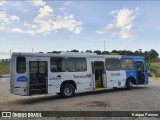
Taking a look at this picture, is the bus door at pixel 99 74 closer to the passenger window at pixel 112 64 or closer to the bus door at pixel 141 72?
the passenger window at pixel 112 64

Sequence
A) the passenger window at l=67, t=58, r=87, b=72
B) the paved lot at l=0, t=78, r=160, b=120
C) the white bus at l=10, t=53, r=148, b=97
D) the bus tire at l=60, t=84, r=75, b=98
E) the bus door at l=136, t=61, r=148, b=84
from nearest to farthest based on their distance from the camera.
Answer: the paved lot at l=0, t=78, r=160, b=120 → the white bus at l=10, t=53, r=148, b=97 → the bus tire at l=60, t=84, r=75, b=98 → the passenger window at l=67, t=58, r=87, b=72 → the bus door at l=136, t=61, r=148, b=84

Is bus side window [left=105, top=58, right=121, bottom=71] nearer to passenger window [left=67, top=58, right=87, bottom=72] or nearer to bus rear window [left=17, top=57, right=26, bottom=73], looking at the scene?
passenger window [left=67, top=58, right=87, bottom=72]

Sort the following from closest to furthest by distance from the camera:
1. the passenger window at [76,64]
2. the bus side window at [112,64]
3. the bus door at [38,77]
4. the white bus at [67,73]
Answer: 1. the white bus at [67,73]
2. the bus door at [38,77]
3. the passenger window at [76,64]
4. the bus side window at [112,64]

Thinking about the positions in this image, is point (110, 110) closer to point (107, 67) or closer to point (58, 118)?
point (58, 118)

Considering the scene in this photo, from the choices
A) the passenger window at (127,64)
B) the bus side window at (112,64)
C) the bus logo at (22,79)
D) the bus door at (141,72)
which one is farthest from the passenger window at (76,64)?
the bus door at (141,72)

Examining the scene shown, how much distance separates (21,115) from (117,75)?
11.6 m

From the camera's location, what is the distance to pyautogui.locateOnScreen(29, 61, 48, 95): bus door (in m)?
16.0

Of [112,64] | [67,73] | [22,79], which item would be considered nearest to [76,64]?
[67,73]

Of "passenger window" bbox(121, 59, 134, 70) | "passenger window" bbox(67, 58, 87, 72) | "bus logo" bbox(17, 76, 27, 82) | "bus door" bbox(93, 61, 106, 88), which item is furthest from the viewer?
"passenger window" bbox(121, 59, 134, 70)

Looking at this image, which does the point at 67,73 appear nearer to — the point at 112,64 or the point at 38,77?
the point at 38,77

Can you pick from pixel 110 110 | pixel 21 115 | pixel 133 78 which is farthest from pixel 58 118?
pixel 133 78

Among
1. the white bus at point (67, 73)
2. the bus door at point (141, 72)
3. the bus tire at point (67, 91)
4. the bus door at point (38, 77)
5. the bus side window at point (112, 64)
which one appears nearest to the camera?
the white bus at point (67, 73)

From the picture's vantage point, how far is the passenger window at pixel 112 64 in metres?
21.0

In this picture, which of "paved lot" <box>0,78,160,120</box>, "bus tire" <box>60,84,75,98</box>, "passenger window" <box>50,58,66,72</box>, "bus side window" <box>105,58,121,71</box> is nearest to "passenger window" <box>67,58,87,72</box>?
"passenger window" <box>50,58,66,72</box>
